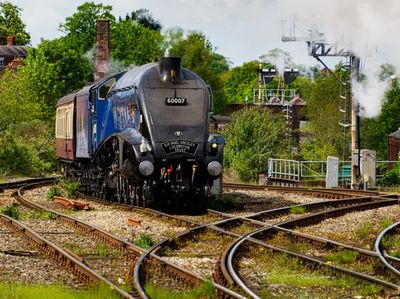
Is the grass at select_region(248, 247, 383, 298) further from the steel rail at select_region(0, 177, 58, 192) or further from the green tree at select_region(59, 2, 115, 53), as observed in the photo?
the green tree at select_region(59, 2, 115, 53)

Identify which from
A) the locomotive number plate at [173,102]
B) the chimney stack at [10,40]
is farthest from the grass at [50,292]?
the chimney stack at [10,40]

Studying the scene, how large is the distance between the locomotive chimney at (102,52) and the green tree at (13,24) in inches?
2568

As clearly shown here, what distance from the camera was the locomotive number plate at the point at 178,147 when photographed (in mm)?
18844

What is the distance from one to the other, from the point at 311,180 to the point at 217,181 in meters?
15.4

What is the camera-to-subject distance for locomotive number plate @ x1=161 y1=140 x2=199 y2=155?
1884 cm

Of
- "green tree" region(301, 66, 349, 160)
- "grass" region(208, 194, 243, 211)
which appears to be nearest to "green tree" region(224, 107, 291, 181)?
"green tree" region(301, 66, 349, 160)

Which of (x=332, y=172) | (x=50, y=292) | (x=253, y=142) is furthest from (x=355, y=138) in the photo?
(x=50, y=292)

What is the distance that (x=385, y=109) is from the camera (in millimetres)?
78625

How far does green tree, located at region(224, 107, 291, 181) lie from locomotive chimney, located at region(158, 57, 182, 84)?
928 inches

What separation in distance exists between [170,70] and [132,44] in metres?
72.5

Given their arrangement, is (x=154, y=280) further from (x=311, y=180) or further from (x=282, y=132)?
(x=282, y=132)

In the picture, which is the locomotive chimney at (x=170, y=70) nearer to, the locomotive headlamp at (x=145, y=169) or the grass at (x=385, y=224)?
the locomotive headlamp at (x=145, y=169)

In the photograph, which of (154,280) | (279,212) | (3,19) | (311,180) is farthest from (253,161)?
(3,19)

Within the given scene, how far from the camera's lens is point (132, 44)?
91312 millimetres
